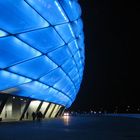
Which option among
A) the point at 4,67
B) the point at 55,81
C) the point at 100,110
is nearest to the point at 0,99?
the point at 4,67

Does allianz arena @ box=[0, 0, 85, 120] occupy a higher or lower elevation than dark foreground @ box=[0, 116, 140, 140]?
higher

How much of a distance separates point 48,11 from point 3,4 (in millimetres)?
3657

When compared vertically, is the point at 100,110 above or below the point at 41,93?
above

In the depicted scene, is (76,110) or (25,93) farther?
(76,110)

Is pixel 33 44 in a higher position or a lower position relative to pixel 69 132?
higher

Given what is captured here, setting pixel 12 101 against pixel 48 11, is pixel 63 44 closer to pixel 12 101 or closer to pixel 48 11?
pixel 48 11

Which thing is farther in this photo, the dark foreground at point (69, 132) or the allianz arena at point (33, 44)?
the allianz arena at point (33, 44)

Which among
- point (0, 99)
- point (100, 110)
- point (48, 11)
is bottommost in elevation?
point (0, 99)

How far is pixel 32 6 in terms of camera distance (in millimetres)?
16297

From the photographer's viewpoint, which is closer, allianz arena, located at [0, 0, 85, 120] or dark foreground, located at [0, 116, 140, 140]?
dark foreground, located at [0, 116, 140, 140]

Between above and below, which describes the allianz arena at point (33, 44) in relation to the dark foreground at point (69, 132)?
above

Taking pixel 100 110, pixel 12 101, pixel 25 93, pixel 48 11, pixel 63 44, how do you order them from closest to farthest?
1. pixel 48 11
2. pixel 63 44
3. pixel 25 93
4. pixel 12 101
5. pixel 100 110

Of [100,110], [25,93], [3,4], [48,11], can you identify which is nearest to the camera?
[3,4]

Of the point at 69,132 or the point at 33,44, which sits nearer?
the point at 69,132
